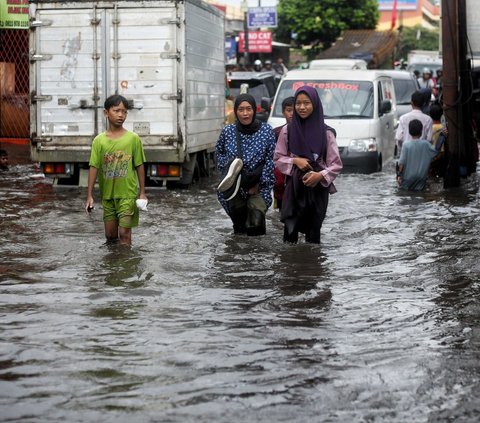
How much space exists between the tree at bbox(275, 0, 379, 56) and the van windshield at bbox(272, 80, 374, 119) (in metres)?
35.2

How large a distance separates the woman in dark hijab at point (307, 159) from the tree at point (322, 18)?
44045 millimetres

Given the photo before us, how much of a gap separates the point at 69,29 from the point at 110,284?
800cm

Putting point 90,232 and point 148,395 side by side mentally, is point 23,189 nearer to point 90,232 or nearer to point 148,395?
point 90,232

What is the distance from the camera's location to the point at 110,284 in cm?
860

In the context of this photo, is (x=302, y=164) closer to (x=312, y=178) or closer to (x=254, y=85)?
(x=312, y=178)

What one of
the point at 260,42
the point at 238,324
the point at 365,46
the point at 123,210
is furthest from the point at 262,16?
the point at 238,324

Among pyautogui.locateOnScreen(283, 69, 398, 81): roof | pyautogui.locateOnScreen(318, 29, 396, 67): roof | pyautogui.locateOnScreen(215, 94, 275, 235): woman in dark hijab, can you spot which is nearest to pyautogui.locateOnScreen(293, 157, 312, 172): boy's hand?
pyautogui.locateOnScreen(215, 94, 275, 235): woman in dark hijab

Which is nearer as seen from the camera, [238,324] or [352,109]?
[238,324]

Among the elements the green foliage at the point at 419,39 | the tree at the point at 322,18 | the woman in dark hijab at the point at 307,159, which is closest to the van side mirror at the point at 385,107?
the woman in dark hijab at the point at 307,159

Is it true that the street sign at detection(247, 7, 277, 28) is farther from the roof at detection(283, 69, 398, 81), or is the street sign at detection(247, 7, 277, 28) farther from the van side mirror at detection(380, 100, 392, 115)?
the van side mirror at detection(380, 100, 392, 115)

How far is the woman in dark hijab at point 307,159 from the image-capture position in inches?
387

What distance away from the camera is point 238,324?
719 cm

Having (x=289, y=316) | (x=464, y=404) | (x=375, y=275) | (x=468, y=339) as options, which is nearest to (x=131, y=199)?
(x=375, y=275)

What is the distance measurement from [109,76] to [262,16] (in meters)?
30.4
